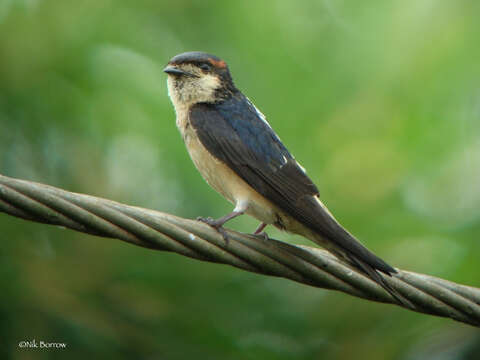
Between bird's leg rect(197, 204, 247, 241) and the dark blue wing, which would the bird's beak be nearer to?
the dark blue wing

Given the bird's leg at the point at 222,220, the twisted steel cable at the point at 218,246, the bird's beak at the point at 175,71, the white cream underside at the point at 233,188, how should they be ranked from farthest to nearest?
the bird's beak at the point at 175,71, the white cream underside at the point at 233,188, the bird's leg at the point at 222,220, the twisted steel cable at the point at 218,246

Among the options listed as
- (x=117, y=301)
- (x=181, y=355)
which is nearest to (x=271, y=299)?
(x=181, y=355)

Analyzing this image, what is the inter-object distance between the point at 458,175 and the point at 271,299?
1.09 meters

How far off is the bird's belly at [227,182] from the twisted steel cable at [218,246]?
1.48ft

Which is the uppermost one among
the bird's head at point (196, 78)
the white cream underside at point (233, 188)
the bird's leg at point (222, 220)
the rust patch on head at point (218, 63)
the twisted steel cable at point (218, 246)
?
the rust patch on head at point (218, 63)

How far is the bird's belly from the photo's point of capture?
3.31 metres

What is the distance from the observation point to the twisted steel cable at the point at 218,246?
2152mm

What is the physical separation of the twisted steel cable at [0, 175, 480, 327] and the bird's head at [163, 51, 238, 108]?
1130mm

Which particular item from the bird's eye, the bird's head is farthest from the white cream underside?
the bird's eye

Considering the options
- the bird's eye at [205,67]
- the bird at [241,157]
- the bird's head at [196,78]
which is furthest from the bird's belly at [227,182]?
the bird's eye at [205,67]

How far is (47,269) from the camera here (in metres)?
3.40

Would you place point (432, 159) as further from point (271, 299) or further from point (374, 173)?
point (271, 299)

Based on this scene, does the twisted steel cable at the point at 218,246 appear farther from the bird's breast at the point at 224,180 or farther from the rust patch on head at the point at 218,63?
the rust patch on head at the point at 218,63

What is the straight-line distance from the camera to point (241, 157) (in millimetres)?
3369
